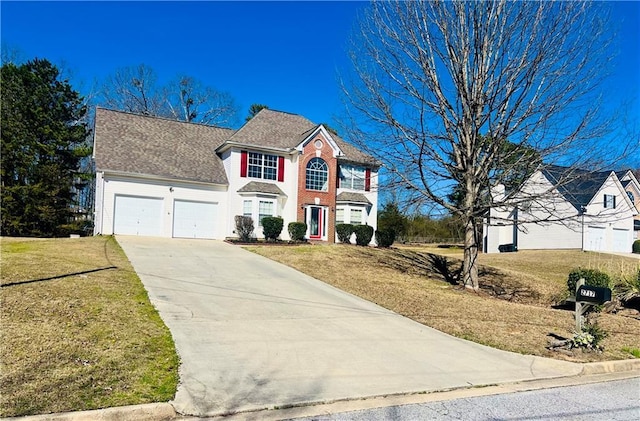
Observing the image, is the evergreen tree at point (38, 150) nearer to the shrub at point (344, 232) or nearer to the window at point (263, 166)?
the window at point (263, 166)

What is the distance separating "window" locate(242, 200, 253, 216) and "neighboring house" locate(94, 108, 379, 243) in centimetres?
5

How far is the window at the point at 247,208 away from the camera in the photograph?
2539 centimetres

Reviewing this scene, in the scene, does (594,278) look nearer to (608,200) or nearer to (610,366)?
(610,366)

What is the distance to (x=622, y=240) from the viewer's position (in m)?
35.8

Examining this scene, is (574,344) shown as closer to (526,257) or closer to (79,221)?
(526,257)

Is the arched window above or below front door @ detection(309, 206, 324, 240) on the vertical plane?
above

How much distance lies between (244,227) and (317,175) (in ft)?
19.1

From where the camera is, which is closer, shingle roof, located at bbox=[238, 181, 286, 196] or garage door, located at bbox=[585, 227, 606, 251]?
shingle roof, located at bbox=[238, 181, 286, 196]

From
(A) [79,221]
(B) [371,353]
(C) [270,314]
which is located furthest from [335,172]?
(B) [371,353]

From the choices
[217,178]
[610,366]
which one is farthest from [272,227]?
[610,366]

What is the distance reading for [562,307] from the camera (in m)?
14.1

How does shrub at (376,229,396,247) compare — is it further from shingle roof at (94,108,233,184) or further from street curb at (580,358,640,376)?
street curb at (580,358,640,376)

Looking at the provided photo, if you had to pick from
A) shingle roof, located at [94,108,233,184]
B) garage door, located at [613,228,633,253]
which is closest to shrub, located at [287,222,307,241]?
shingle roof, located at [94,108,233,184]

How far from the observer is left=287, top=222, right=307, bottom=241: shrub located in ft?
82.4
